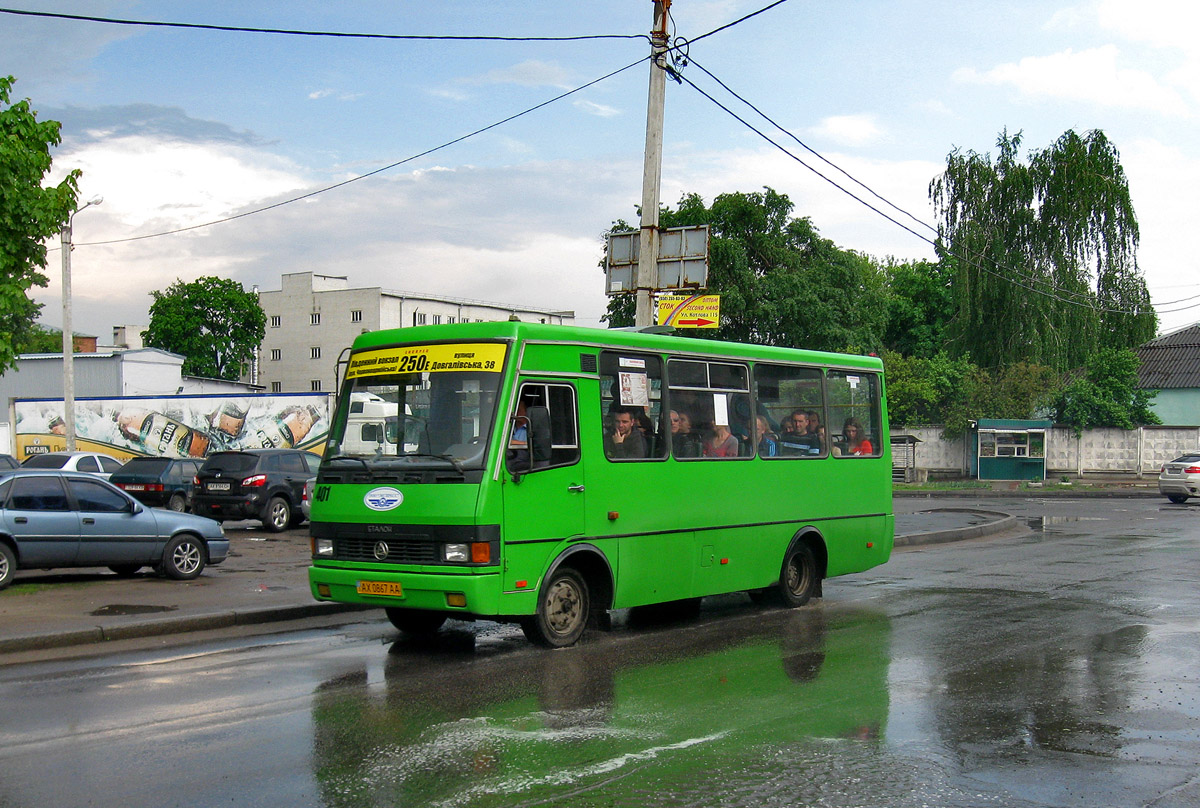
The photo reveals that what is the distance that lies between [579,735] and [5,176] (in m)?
10.8

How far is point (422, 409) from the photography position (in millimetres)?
9414

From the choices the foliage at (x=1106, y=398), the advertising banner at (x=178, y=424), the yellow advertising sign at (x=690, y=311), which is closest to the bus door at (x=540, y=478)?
the yellow advertising sign at (x=690, y=311)

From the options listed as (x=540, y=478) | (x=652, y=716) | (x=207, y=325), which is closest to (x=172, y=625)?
(x=540, y=478)

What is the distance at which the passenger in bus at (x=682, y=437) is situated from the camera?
10.8 meters

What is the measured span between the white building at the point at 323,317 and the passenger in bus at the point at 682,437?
82.4 metres

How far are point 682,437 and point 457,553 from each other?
2.97 m

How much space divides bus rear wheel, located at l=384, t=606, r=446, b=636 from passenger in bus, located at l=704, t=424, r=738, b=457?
316 centimetres

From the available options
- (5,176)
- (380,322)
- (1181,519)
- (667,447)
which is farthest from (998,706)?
(380,322)

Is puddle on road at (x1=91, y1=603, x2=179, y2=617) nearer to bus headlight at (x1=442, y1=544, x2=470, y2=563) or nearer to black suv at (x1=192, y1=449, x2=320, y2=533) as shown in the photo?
bus headlight at (x1=442, y1=544, x2=470, y2=563)

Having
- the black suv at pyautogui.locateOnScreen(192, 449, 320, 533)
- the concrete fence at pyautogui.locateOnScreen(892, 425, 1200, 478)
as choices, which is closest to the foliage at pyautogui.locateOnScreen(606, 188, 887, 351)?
the concrete fence at pyautogui.locateOnScreen(892, 425, 1200, 478)

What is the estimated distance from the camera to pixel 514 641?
33.2 feet

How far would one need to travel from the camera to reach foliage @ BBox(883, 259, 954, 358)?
72.7 m

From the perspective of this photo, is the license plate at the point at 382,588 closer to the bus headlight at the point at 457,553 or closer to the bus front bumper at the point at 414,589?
the bus front bumper at the point at 414,589

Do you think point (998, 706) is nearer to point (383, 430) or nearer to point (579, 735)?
point (579, 735)
